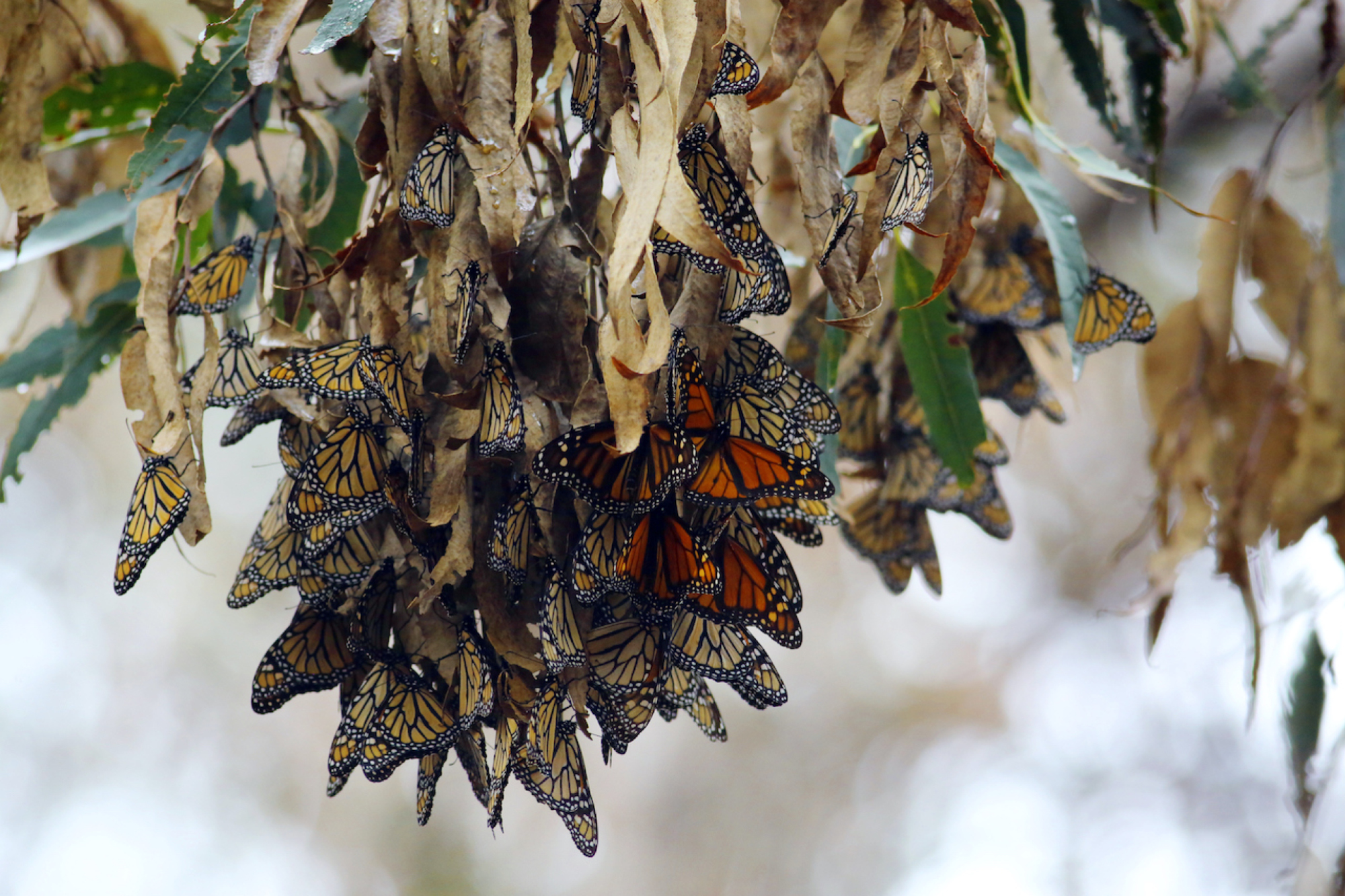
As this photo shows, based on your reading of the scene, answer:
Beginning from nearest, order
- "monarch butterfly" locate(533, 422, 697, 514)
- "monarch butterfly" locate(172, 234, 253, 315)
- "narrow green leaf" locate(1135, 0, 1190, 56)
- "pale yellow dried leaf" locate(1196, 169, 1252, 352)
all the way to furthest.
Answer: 1. "monarch butterfly" locate(533, 422, 697, 514)
2. "monarch butterfly" locate(172, 234, 253, 315)
3. "narrow green leaf" locate(1135, 0, 1190, 56)
4. "pale yellow dried leaf" locate(1196, 169, 1252, 352)

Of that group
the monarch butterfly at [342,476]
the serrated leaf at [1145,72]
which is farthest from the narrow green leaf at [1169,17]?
the monarch butterfly at [342,476]

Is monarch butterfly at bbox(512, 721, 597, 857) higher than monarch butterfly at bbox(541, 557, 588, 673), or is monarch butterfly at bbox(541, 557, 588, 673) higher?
monarch butterfly at bbox(541, 557, 588, 673)

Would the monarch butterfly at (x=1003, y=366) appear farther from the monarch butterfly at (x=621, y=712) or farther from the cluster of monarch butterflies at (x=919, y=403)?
the monarch butterfly at (x=621, y=712)

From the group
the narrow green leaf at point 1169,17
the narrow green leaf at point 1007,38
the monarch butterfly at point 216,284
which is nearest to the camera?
the monarch butterfly at point 216,284

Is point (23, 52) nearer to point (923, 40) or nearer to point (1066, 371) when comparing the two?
point (923, 40)

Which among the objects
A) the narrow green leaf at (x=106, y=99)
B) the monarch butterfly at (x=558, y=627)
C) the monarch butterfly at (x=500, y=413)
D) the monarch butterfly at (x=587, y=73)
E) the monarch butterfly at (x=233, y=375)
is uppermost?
the narrow green leaf at (x=106, y=99)

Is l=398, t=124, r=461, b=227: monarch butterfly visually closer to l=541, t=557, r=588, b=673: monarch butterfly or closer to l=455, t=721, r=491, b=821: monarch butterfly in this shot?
l=541, t=557, r=588, b=673: monarch butterfly

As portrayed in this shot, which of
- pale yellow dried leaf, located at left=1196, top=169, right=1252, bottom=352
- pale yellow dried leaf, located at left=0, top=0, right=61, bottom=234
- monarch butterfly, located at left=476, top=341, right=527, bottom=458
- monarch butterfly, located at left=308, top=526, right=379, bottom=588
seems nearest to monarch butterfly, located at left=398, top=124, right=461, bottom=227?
monarch butterfly, located at left=476, top=341, right=527, bottom=458
